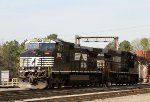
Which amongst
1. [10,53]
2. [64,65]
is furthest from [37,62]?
[10,53]

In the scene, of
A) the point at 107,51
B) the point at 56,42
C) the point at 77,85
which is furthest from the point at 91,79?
the point at 56,42

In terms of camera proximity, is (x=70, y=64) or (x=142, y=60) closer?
(x=70, y=64)

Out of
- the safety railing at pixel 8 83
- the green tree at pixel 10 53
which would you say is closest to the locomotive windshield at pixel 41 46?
the safety railing at pixel 8 83

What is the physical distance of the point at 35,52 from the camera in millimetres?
26781

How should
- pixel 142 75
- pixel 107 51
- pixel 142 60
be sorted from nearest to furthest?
1. pixel 107 51
2. pixel 142 60
3. pixel 142 75

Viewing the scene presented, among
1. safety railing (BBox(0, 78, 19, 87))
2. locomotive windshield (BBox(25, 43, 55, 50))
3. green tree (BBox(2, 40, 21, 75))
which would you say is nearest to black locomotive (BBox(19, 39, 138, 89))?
locomotive windshield (BBox(25, 43, 55, 50))

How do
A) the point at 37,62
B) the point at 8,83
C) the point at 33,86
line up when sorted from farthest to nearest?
the point at 8,83
the point at 37,62
the point at 33,86

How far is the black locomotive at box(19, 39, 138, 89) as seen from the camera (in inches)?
1033

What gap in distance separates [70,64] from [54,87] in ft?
7.21

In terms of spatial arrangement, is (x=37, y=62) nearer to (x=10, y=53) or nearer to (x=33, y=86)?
(x=33, y=86)

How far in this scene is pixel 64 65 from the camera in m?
28.2

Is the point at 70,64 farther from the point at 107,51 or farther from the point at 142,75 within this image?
the point at 142,75

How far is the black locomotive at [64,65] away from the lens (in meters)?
26.2

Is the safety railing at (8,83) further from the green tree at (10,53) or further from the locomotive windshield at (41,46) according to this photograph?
the green tree at (10,53)
